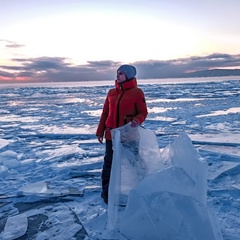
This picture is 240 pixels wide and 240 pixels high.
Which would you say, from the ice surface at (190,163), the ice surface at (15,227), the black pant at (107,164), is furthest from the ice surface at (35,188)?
the ice surface at (190,163)

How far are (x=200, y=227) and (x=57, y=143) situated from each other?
4.95 m

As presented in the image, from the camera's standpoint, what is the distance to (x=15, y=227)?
2.75 meters

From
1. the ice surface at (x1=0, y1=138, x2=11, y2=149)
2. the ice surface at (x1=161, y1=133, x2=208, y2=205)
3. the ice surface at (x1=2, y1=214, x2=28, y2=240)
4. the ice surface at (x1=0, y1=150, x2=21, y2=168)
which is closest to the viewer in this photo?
the ice surface at (x1=161, y1=133, x2=208, y2=205)

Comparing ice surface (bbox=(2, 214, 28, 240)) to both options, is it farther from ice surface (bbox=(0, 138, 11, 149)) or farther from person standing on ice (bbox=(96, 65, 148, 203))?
ice surface (bbox=(0, 138, 11, 149))

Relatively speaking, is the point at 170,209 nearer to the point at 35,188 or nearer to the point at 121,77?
the point at 121,77

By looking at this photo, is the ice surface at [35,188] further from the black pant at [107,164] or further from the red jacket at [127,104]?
the red jacket at [127,104]

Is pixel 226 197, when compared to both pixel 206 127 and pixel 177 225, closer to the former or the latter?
pixel 177 225

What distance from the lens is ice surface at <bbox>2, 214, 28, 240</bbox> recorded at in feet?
8.54

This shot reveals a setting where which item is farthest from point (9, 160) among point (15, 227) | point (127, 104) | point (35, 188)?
point (127, 104)

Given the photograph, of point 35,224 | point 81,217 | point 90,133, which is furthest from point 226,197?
point 90,133

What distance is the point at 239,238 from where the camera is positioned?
8.16ft

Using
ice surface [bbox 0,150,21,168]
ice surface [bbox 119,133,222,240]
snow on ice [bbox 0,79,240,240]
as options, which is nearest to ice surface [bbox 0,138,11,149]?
snow on ice [bbox 0,79,240,240]

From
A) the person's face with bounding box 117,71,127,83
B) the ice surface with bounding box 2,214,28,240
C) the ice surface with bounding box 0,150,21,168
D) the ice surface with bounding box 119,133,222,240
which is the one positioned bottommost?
the ice surface with bounding box 2,214,28,240

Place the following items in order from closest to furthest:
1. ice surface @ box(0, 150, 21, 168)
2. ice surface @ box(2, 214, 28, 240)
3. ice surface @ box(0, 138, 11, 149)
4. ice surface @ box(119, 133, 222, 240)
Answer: ice surface @ box(119, 133, 222, 240), ice surface @ box(2, 214, 28, 240), ice surface @ box(0, 150, 21, 168), ice surface @ box(0, 138, 11, 149)
